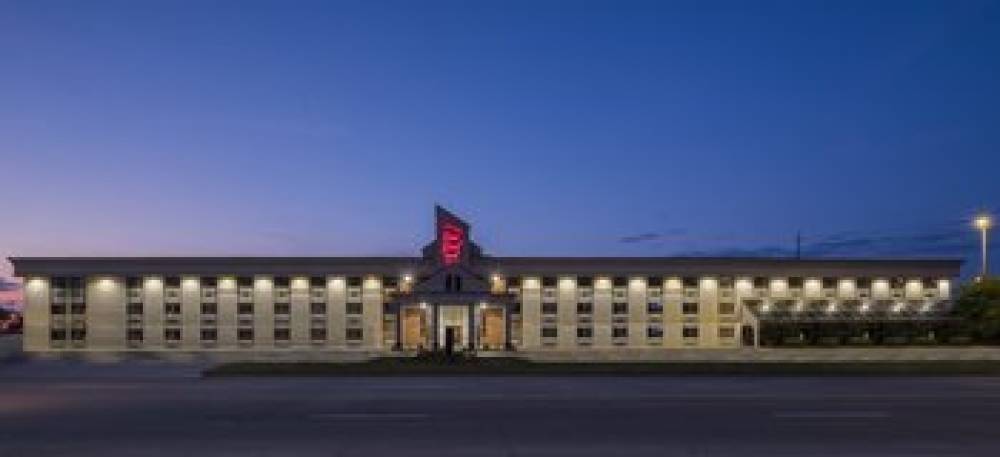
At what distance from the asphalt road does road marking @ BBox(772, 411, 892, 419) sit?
0.05 m

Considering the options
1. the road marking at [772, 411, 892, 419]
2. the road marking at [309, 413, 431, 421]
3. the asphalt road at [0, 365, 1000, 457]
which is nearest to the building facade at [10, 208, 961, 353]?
the asphalt road at [0, 365, 1000, 457]

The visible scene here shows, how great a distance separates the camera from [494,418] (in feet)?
74.1

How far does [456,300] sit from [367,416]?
148 ft

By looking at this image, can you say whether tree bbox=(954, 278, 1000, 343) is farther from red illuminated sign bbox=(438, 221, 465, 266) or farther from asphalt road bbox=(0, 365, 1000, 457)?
asphalt road bbox=(0, 365, 1000, 457)

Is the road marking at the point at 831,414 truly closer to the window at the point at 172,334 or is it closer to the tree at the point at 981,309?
the tree at the point at 981,309

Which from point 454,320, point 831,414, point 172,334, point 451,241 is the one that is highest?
point 451,241

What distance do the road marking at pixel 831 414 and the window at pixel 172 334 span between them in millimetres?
55926

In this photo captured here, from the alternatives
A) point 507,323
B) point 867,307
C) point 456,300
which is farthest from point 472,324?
point 867,307

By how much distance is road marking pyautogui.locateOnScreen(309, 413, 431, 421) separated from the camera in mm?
22469

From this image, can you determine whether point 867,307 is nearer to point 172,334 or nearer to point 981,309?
point 981,309

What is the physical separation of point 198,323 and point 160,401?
46.5 metres

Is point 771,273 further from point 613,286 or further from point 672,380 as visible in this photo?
point 672,380

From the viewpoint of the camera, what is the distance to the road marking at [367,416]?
73.7 ft

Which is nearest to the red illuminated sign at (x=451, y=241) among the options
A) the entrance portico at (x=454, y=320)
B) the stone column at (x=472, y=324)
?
the entrance portico at (x=454, y=320)
